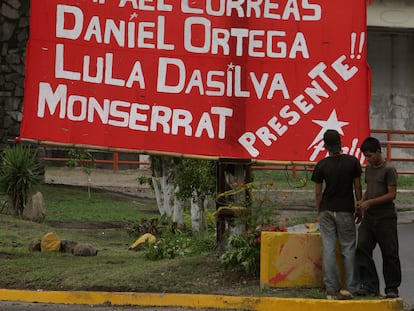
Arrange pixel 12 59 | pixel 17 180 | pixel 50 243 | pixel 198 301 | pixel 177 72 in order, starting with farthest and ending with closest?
pixel 12 59 → pixel 17 180 → pixel 50 243 → pixel 177 72 → pixel 198 301

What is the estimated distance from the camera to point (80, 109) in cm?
1304

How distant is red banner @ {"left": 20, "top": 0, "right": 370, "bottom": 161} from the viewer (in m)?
13.0

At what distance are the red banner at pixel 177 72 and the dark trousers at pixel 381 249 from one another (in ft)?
5.38

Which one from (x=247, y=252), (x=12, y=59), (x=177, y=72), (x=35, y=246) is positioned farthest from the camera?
(x=12, y=59)

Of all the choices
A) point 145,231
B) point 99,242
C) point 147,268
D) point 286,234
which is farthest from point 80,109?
point 145,231

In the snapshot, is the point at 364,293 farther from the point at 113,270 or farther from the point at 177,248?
the point at 177,248

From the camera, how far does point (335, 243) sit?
11.7 metres

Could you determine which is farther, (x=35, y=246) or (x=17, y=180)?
(x=17, y=180)

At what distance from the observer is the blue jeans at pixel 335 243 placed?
38.2 ft

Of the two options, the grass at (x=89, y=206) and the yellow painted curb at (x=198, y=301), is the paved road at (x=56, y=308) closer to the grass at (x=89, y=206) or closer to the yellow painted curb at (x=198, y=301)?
the yellow painted curb at (x=198, y=301)

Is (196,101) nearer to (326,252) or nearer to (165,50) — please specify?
(165,50)

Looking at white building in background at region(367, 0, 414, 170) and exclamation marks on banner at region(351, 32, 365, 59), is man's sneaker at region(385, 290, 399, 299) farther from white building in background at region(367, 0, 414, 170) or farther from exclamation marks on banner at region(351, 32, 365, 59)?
white building in background at region(367, 0, 414, 170)

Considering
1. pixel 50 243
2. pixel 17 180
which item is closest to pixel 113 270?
pixel 50 243

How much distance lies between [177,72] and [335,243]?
2819 millimetres
